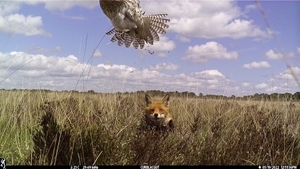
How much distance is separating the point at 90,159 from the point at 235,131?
4.17 ft

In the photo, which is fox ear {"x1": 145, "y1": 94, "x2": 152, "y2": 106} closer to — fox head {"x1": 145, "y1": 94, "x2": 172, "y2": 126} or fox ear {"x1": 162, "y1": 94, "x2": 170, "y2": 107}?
fox head {"x1": 145, "y1": 94, "x2": 172, "y2": 126}

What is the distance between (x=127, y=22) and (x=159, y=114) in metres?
0.69

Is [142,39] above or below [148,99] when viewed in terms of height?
above

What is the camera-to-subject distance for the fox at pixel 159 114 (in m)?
2.77

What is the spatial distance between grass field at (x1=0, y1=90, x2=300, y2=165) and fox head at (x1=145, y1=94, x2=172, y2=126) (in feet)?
0.29

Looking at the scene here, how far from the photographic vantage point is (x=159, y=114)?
2.77 metres

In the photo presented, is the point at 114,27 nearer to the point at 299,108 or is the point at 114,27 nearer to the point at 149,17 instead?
the point at 149,17

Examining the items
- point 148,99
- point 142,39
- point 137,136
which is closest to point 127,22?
point 142,39

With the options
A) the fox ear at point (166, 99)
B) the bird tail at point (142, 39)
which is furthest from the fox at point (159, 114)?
the bird tail at point (142, 39)

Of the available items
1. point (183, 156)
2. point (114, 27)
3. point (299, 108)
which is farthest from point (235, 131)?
point (299, 108)

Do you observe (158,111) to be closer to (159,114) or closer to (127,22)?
(159,114)

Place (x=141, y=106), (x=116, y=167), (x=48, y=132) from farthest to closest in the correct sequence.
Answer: (x=141, y=106) → (x=48, y=132) → (x=116, y=167)

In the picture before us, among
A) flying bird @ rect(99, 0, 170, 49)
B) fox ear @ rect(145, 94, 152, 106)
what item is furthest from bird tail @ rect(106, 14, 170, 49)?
fox ear @ rect(145, 94, 152, 106)

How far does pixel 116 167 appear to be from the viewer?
265cm
